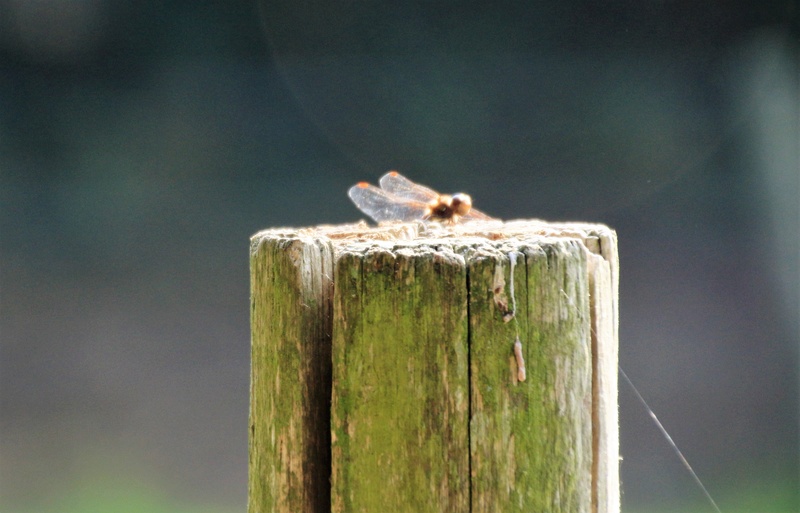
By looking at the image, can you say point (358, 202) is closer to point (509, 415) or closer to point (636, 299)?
point (509, 415)

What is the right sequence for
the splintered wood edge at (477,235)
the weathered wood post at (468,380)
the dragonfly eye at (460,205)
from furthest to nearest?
the dragonfly eye at (460,205) → the splintered wood edge at (477,235) → the weathered wood post at (468,380)

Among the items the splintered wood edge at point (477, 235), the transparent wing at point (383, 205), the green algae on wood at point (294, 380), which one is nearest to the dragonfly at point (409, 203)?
the transparent wing at point (383, 205)

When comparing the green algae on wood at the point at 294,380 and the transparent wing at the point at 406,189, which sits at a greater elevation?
the transparent wing at the point at 406,189

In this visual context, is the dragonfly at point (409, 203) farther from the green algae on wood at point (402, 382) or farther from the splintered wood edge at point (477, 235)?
the green algae on wood at point (402, 382)

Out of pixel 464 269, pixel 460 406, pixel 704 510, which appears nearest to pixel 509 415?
pixel 460 406

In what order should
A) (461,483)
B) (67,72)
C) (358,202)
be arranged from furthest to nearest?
(67,72) → (358,202) → (461,483)

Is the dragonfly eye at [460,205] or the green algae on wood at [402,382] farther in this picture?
the dragonfly eye at [460,205]

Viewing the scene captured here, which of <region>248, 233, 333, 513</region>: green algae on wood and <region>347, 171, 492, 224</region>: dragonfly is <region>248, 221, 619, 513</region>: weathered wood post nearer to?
<region>248, 233, 333, 513</region>: green algae on wood

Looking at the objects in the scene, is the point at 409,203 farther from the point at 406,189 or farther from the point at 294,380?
the point at 294,380
